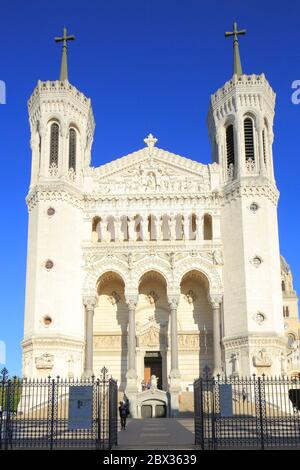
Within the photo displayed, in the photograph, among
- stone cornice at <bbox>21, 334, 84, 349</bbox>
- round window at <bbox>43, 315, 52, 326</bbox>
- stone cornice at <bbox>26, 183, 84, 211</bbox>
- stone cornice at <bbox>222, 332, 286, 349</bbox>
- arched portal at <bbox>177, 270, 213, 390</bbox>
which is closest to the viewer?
stone cornice at <bbox>222, 332, 286, 349</bbox>

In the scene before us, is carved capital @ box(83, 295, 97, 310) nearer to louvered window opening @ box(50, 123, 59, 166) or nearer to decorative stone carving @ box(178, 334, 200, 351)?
decorative stone carving @ box(178, 334, 200, 351)

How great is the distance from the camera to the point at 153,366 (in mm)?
42781

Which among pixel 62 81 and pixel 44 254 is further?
pixel 62 81

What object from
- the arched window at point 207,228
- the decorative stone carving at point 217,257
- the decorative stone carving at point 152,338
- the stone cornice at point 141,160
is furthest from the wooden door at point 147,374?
the stone cornice at point 141,160

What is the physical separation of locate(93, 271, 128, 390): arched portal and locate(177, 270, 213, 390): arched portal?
13.1ft

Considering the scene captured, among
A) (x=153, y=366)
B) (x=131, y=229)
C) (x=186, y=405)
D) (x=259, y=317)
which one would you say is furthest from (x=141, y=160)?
(x=186, y=405)

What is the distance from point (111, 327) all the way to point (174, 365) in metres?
6.12

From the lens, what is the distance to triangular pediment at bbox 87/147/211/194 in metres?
43.9

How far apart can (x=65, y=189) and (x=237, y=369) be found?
16497 millimetres

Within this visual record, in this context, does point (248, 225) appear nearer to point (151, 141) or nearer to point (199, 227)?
point (199, 227)

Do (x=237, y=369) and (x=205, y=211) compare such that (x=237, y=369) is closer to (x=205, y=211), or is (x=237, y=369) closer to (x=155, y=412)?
(x=155, y=412)

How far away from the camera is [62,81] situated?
145 feet

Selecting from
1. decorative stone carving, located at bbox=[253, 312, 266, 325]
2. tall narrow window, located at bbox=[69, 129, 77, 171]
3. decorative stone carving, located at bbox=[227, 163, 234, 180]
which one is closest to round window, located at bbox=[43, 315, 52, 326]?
tall narrow window, located at bbox=[69, 129, 77, 171]
